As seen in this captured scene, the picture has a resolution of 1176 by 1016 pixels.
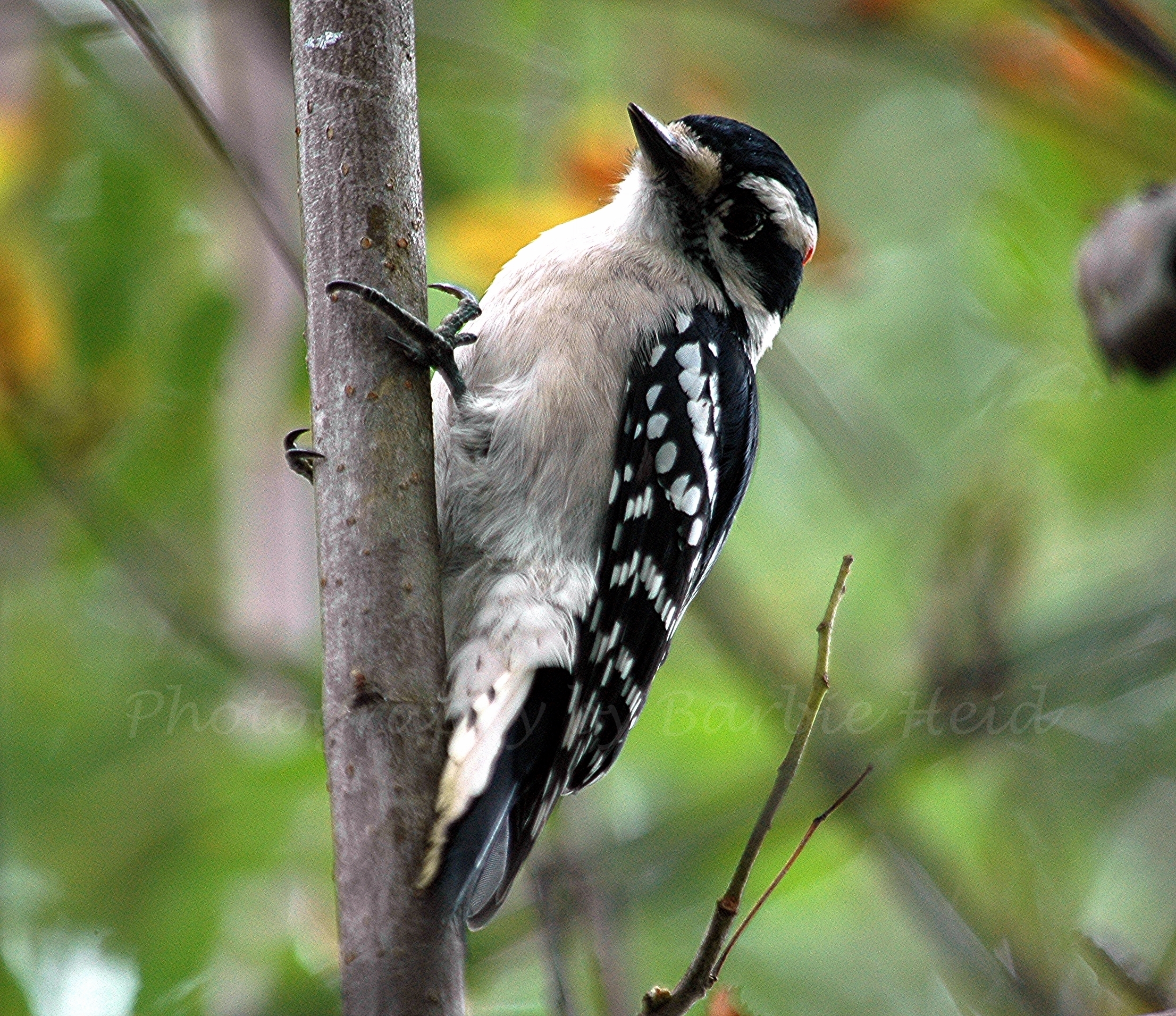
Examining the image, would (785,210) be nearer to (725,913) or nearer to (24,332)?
(24,332)

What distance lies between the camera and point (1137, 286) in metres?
2.64

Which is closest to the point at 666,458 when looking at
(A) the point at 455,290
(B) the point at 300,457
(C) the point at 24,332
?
(A) the point at 455,290

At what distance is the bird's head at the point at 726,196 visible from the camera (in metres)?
3.83

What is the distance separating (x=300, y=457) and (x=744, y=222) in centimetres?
180

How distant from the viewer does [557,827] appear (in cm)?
333

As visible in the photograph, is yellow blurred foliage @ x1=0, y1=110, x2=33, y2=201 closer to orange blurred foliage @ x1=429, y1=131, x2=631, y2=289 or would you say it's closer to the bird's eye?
orange blurred foliage @ x1=429, y1=131, x2=631, y2=289

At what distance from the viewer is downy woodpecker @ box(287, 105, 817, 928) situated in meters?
2.94

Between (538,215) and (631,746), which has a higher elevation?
(538,215)

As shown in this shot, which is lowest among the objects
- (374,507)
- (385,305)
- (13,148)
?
(374,507)

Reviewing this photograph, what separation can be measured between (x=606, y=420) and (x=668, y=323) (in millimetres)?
372

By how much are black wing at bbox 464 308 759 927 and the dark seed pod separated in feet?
3.39

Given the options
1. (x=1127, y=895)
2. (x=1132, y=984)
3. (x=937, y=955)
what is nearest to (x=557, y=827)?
(x=937, y=955)

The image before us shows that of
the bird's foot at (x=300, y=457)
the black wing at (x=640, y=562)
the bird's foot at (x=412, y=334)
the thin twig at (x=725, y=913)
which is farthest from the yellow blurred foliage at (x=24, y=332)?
the thin twig at (x=725, y=913)

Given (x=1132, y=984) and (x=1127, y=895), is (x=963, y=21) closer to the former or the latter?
(x=1132, y=984)
